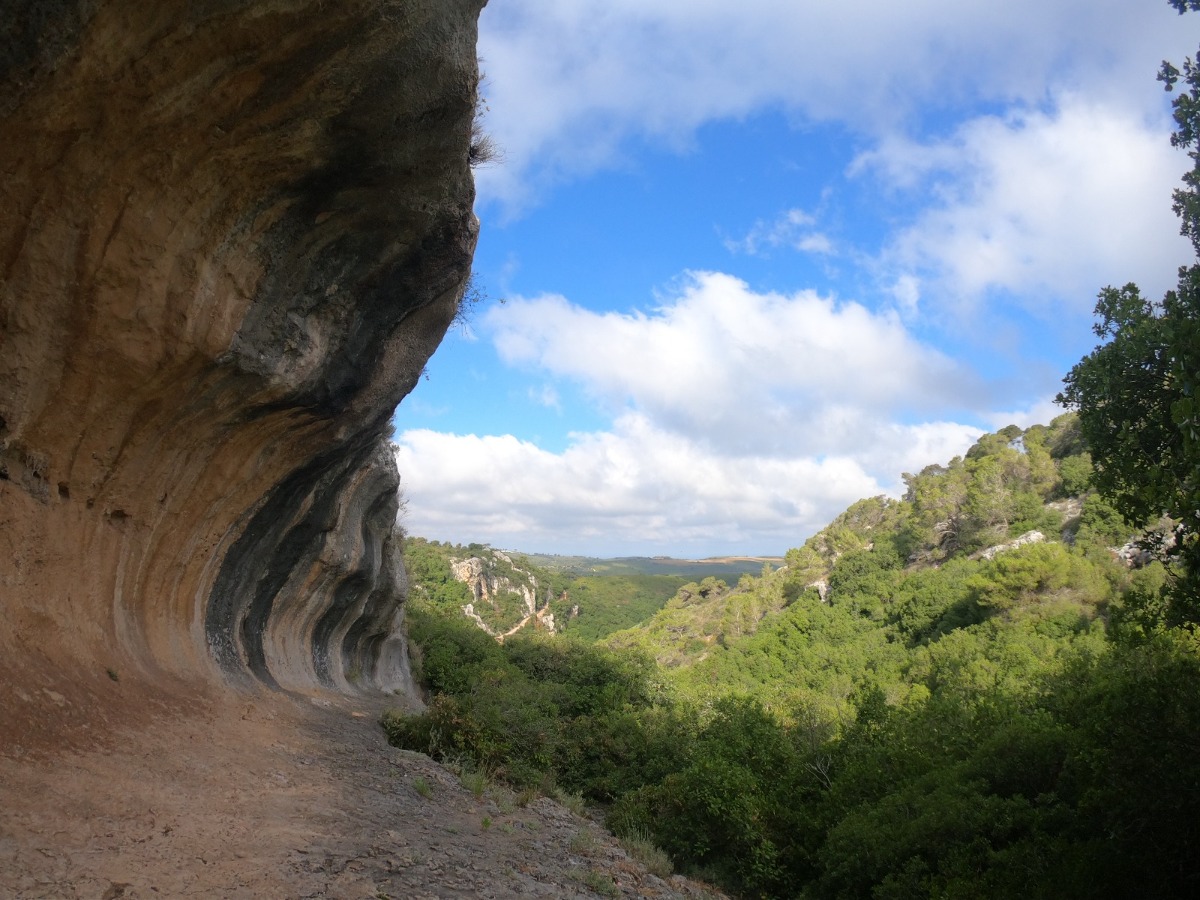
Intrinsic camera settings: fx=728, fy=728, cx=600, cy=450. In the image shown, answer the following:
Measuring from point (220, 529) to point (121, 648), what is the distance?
6.91 feet

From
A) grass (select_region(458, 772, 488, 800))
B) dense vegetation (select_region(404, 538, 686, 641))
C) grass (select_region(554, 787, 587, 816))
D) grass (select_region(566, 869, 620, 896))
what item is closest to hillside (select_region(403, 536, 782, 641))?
dense vegetation (select_region(404, 538, 686, 641))

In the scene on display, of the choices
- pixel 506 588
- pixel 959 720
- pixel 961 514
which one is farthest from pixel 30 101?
pixel 506 588

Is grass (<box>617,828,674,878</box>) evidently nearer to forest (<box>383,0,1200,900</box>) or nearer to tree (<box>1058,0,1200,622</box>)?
forest (<box>383,0,1200,900</box>)

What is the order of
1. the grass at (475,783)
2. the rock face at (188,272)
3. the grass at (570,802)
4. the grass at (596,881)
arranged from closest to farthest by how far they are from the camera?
the rock face at (188,272), the grass at (596,881), the grass at (475,783), the grass at (570,802)

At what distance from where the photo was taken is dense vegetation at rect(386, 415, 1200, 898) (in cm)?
893

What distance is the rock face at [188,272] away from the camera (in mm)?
5465

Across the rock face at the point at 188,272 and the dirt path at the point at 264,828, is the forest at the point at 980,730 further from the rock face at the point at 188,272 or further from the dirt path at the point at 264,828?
the rock face at the point at 188,272

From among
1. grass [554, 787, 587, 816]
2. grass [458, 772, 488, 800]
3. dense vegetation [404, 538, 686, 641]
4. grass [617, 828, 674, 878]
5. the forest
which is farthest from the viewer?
dense vegetation [404, 538, 686, 641]

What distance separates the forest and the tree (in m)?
0.03

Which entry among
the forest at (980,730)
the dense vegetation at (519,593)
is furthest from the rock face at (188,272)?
the dense vegetation at (519,593)

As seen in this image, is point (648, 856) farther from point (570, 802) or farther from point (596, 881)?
point (596, 881)

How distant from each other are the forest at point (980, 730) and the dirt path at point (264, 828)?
314 centimetres

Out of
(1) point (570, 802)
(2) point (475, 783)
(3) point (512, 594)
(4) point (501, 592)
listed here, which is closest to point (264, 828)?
(2) point (475, 783)

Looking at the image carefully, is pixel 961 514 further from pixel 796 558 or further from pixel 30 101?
pixel 30 101
